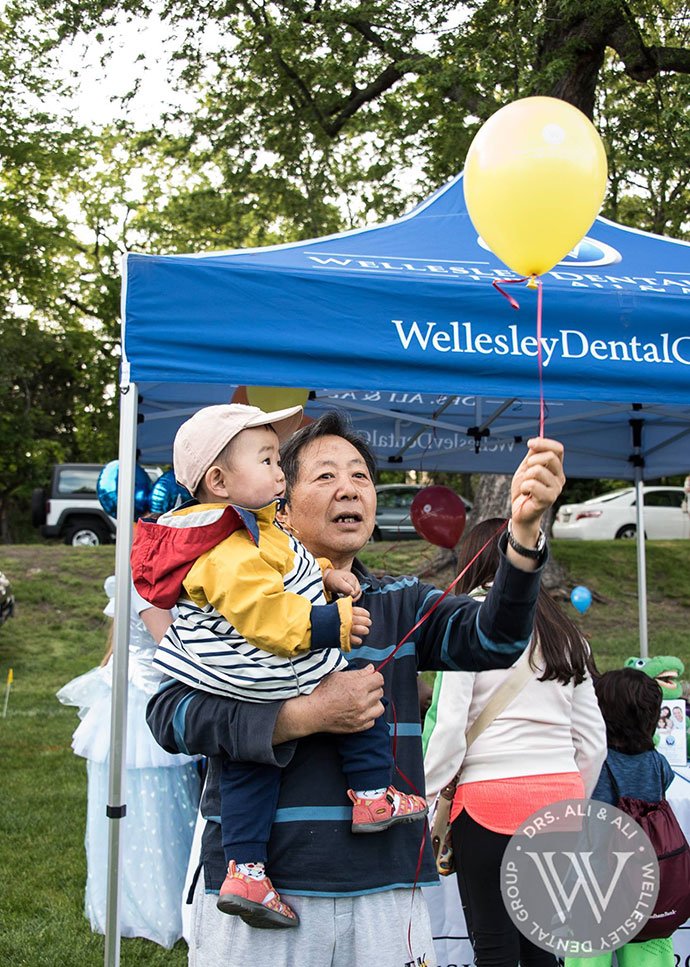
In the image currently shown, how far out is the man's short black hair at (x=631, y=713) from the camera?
9.80ft

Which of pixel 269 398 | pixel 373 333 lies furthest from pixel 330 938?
pixel 269 398

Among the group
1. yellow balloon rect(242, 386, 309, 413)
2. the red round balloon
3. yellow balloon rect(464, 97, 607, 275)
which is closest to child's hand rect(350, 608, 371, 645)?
yellow balloon rect(464, 97, 607, 275)

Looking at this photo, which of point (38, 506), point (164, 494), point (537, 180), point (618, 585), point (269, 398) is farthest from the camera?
point (38, 506)

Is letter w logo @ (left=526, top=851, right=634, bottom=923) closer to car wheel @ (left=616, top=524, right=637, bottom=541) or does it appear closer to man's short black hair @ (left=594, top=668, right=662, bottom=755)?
man's short black hair @ (left=594, top=668, right=662, bottom=755)

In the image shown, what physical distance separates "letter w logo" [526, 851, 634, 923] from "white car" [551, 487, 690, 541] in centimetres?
1474

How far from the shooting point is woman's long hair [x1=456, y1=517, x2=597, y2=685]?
8.75ft

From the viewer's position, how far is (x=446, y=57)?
33.7 feet

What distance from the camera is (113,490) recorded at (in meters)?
4.99

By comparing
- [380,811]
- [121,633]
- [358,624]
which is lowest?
[380,811]

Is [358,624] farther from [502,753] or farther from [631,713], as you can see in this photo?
[631,713]

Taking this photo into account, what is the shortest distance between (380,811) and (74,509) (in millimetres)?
16700

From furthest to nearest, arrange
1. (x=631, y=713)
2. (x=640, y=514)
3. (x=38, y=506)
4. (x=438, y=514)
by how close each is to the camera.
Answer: (x=38, y=506), (x=438, y=514), (x=640, y=514), (x=631, y=713)

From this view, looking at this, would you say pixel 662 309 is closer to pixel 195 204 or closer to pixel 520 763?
pixel 520 763

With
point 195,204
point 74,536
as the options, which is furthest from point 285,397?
point 74,536
